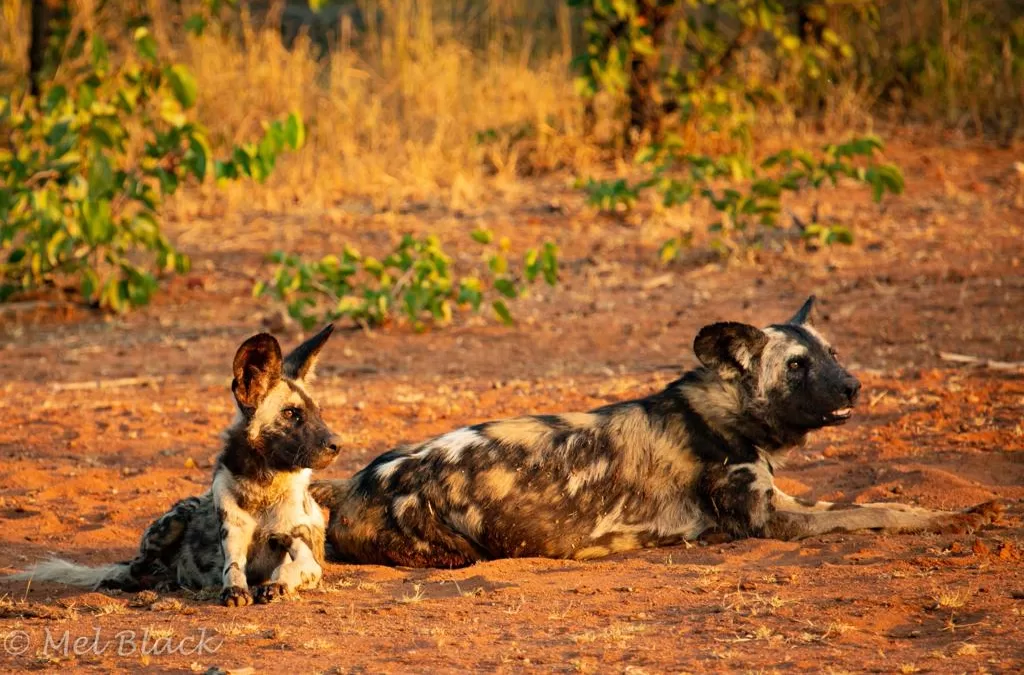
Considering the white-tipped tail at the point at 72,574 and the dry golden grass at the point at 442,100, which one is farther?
the dry golden grass at the point at 442,100

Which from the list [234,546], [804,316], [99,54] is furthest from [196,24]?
[234,546]

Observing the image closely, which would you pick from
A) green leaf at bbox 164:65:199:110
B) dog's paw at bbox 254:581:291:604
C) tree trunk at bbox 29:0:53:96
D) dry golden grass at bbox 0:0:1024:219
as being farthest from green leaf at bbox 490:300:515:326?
tree trunk at bbox 29:0:53:96

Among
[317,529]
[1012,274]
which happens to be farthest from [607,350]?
[317,529]

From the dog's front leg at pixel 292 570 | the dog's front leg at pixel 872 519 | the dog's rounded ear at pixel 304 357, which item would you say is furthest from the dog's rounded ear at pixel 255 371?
the dog's front leg at pixel 872 519

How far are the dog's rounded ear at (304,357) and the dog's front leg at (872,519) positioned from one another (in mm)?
1605

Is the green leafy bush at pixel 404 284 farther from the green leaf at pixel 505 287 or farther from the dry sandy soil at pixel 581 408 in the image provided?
the dry sandy soil at pixel 581 408

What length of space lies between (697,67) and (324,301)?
4.21 metres

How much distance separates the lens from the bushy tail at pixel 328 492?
486 centimetres

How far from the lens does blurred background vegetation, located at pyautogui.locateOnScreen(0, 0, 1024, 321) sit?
1113 cm

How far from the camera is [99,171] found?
814cm

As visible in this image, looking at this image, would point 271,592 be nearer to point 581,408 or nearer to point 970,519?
point 970,519

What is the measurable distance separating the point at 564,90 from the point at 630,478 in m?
8.61

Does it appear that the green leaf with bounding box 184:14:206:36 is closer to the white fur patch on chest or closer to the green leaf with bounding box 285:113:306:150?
the green leaf with bounding box 285:113:306:150

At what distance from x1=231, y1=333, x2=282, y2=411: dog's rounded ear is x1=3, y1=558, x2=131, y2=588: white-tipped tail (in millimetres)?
682
